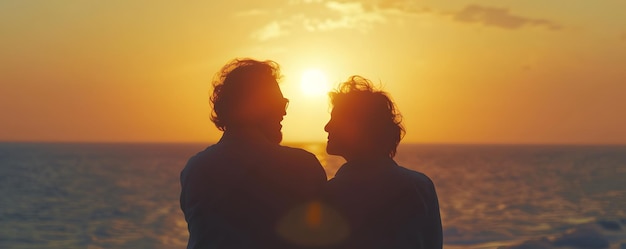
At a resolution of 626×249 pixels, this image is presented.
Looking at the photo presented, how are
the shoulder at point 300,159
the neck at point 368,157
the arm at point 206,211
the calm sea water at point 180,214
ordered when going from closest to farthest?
the arm at point 206,211 < the shoulder at point 300,159 < the neck at point 368,157 < the calm sea water at point 180,214

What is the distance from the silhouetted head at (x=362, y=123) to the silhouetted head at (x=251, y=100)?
303 millimetres

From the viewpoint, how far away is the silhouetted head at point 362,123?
4082 mm

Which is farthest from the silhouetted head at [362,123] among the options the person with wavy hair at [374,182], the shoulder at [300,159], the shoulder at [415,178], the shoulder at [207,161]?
the shoulder at [207,161]

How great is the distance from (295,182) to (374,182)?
42 centimetres

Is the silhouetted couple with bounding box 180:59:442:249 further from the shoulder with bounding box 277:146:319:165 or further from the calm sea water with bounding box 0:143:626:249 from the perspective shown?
the calm sea water with bounding box 0:143:626:249

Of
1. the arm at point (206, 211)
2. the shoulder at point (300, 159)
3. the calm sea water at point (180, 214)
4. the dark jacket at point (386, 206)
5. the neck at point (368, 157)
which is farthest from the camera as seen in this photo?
the calm sea water at point (180, 214)

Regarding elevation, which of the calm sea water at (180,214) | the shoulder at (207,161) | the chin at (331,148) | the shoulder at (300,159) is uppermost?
the calm sea water at (180,214)

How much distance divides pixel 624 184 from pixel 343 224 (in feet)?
161

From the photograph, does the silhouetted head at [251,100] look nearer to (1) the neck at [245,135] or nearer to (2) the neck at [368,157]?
(1) the neck at [245,135]

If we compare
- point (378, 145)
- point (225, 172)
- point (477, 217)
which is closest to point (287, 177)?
point (225, 172)

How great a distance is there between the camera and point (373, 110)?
4.09 meters

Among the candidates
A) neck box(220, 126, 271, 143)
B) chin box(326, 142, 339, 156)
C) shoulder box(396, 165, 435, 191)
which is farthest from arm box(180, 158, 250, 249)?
shoulder box(396, 165, 435, 191)

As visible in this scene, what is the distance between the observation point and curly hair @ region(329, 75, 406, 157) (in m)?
4.08

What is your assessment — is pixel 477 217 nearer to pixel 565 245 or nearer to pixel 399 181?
pixel 565 245
